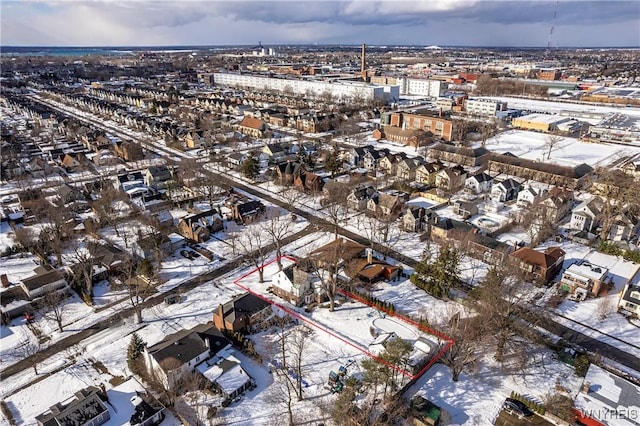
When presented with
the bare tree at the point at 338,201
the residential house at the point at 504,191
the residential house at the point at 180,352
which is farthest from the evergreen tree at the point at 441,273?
the residential house at the point at 504,191

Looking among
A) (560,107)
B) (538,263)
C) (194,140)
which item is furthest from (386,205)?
(560,107)

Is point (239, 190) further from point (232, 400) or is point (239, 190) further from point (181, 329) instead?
point (232, 400)

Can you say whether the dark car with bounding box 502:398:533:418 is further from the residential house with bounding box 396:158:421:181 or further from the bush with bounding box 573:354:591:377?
the residential house with bounding box 396:158:421:181

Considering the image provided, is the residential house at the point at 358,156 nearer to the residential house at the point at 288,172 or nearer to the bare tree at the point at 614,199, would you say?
the residential house at the point at 288,172

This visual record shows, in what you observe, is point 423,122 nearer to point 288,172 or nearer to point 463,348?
point 288,172

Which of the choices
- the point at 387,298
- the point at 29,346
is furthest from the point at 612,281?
the point at 29,346

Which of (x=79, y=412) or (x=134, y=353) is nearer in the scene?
(x=79, y=412)

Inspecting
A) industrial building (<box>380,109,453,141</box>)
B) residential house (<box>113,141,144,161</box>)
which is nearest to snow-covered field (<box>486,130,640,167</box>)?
industrial building (<box>380,109,453,141</box>)
